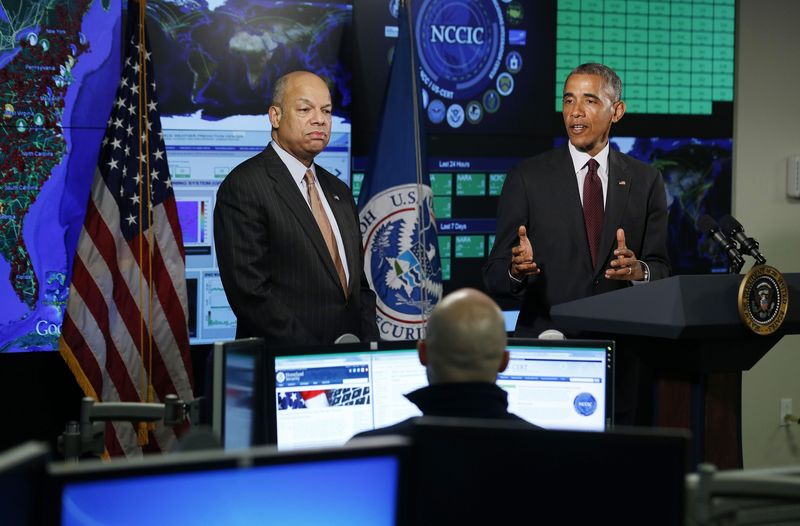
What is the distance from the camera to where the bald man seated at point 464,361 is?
63.2 inches

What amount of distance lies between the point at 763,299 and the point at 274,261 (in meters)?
1.53

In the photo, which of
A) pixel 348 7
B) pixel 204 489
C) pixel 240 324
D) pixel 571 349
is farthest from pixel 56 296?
pixel 204 489

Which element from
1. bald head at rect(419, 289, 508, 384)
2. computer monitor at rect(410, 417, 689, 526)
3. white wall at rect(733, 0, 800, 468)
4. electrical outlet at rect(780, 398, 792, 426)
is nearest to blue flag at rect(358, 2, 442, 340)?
white wall at rect(733, 0, 800, 468)

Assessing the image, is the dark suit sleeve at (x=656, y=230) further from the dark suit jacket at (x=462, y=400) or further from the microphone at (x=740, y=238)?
the dark suit jacket at (x=462, y=400)

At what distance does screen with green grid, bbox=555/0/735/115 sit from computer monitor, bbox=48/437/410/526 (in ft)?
12.5

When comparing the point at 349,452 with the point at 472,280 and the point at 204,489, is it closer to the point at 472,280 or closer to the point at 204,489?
the point at 204,489

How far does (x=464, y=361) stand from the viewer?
162cm

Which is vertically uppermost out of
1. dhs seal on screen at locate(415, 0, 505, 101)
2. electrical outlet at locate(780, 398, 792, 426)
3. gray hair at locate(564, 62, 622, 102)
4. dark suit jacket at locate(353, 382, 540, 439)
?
dhs seal on screen at locate(415, 0, 505, 101)

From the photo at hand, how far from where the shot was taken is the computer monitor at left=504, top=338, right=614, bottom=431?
8.00 ft

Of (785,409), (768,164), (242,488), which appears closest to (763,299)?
(242,488)

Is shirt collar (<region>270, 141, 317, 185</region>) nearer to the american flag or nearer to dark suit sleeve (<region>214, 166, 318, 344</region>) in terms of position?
dark suit sleeve (<region>214, 166, 318, 344</region>)

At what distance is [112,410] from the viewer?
2070 millimetres

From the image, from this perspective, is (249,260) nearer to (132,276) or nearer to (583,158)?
(132,276)

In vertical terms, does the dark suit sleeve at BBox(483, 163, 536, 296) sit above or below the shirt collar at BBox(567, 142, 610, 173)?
below
